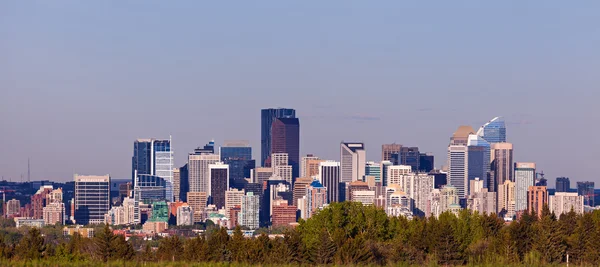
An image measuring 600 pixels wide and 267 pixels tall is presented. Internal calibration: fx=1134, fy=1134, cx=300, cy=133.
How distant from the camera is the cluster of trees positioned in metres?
52.6

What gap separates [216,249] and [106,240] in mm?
5738

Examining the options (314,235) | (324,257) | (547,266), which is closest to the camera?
(547,266)

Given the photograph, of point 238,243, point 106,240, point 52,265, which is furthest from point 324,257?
point 52,265

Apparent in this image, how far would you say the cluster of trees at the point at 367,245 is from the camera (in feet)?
172

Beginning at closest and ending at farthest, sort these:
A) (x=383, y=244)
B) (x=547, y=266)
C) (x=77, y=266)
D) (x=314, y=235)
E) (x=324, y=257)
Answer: (x=77, y=266), (x=547, y=266), (x=324, y=257), (x=383, y=244), (x=314, y=235)

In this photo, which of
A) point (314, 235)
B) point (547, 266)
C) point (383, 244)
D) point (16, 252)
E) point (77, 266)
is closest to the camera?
point (77, 266)

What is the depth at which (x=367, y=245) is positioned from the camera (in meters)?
58.3

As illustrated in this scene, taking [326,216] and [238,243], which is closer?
[238,243]

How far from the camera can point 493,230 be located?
7012cm

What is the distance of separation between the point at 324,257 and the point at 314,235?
14130 mm

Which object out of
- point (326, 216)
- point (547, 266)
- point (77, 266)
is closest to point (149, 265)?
point (77, 266)

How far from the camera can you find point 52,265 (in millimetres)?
38125

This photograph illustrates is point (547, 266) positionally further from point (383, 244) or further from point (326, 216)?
point (326, 216)

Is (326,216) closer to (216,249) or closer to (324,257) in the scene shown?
(216,249)
